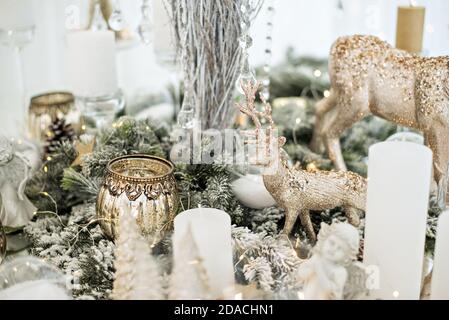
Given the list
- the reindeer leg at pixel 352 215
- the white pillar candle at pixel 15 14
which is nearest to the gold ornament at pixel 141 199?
the reindeer leg at pixel 352 215

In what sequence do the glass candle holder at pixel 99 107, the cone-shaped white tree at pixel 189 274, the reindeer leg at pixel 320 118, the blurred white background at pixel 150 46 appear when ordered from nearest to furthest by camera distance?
the cone-shaped white tree at pixel 189 274, the reindeer leg at pixel 320 118, the glass candle holder at pixel 99 107, the blurred white background at pixel 150 46

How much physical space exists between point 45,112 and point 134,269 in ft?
2.00

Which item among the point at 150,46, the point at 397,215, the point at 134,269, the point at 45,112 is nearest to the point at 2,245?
the point at 134,269

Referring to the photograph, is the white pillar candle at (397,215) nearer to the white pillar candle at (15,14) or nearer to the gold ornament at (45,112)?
the gold ornament at (45,112)

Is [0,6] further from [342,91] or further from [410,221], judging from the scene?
[410,221]

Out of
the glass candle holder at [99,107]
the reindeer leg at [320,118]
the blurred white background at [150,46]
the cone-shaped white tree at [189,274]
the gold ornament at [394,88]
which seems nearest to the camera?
the cone-shaped white tree at [189,274]

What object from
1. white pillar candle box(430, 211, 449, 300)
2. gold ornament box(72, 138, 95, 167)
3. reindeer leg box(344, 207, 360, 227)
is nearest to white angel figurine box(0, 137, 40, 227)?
gold ornament box(72, 138, 95, 167)

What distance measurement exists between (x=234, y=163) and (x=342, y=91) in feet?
0.73

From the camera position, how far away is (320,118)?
Answer: 121 cm

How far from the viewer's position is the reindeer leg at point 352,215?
94 centimetres

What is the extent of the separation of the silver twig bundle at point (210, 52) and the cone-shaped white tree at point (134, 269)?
38cm

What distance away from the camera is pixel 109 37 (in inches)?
50.3

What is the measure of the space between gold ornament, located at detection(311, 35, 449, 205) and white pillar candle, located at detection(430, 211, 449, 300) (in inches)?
9.8

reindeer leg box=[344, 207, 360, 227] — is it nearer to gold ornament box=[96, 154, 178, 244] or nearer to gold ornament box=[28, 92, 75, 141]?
gold ornament box=[96, 154, 178, 244]
